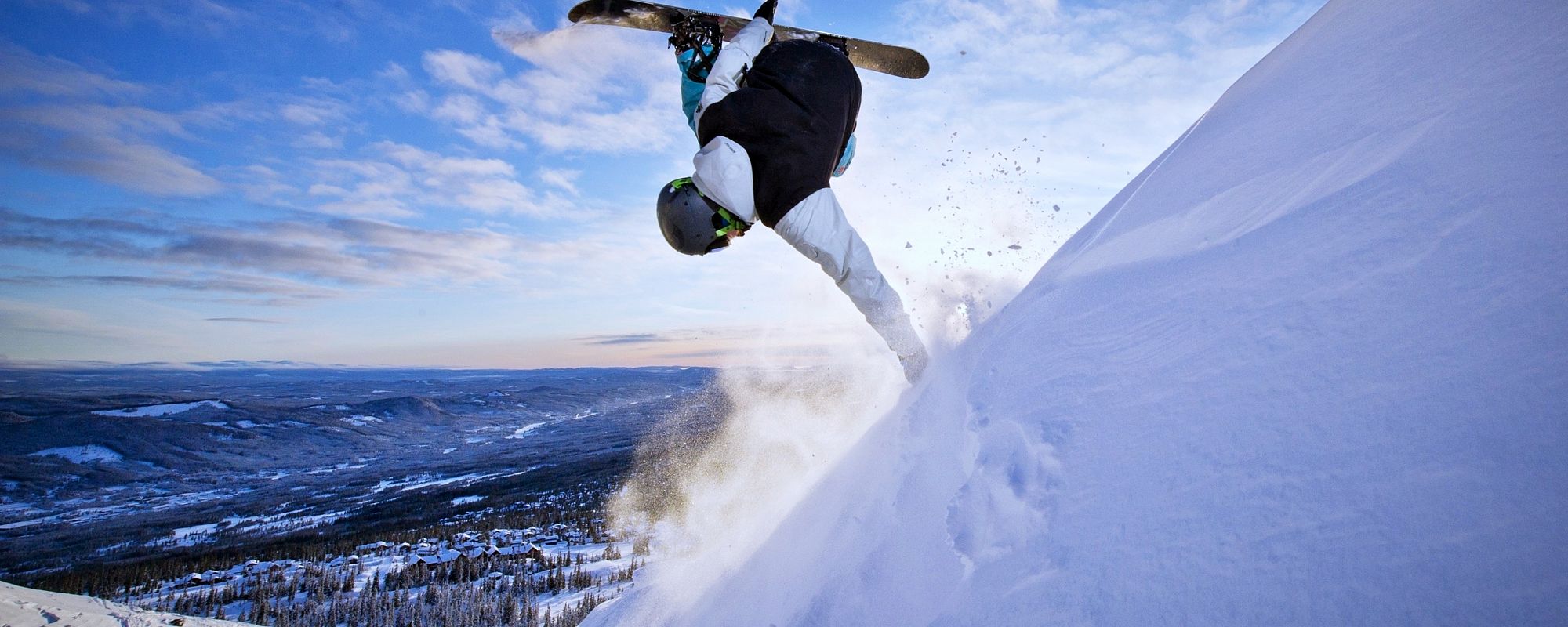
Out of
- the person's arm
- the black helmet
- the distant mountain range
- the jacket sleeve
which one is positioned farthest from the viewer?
the distant mountain range

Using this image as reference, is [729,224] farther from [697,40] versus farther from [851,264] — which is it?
[697,40]

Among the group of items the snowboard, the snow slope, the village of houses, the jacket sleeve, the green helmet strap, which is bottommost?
the village of houses

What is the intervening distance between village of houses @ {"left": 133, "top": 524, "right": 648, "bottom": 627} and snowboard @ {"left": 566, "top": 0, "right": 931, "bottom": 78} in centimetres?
1332

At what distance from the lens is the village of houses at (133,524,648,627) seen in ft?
55.6

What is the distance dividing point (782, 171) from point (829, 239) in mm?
501

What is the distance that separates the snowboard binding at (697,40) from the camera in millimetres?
4320

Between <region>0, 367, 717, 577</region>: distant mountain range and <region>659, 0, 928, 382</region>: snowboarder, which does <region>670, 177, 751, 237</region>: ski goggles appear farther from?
<region>0, 367, 717, 577</region>: distant mountain range

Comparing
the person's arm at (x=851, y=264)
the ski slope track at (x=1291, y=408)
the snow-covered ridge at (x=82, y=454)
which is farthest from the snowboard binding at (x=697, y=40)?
the snow-covered ridge at (x=82, y=454)

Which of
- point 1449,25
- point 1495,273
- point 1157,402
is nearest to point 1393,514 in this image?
point 1157,402

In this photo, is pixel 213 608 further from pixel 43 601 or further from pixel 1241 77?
pixel 1241 77

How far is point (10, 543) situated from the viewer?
4641cm

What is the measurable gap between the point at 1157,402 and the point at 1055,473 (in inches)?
12.6

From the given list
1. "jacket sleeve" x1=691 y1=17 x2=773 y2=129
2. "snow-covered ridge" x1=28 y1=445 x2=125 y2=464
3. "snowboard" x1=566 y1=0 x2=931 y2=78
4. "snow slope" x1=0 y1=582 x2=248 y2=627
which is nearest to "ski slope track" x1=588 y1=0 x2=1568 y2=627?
"jacket sleeve" x1=691 y1=17 x2=773 y2=129

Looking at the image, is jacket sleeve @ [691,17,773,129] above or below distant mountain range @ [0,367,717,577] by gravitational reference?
above
